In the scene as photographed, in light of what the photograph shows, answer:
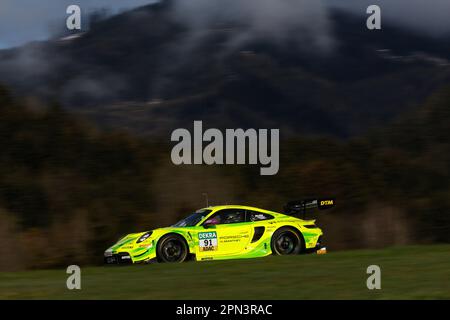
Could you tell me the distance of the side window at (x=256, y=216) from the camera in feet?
53.5

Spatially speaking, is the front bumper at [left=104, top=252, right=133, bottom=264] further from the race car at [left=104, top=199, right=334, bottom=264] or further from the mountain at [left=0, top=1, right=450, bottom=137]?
the mountain at [left=0, top=1, right=450, bottom=137]

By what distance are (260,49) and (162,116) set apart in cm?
4259

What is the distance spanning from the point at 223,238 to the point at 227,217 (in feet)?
1.61

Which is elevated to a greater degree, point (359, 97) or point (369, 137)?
point (359, 97)

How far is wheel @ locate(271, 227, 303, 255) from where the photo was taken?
16141 millimetres

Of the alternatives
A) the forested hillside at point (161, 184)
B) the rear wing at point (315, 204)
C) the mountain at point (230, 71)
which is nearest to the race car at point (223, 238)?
the rear wing at point (315, 204)

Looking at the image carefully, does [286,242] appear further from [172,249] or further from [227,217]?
[172,249]

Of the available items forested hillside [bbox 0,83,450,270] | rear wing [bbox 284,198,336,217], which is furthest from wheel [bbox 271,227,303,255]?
forested hillside [bbox 0,83,450,270]

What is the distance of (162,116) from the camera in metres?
60.0

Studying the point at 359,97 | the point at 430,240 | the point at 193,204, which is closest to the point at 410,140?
the point at 430,240

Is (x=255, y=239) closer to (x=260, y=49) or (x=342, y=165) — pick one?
(x=342, y=165)

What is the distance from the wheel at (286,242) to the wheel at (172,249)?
1936mm

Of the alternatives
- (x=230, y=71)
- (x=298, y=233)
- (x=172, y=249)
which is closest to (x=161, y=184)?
(x=172, y=249)

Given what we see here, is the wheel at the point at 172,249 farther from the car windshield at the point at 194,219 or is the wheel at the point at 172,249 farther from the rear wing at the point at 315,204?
the rear wing at the point at 315,204
